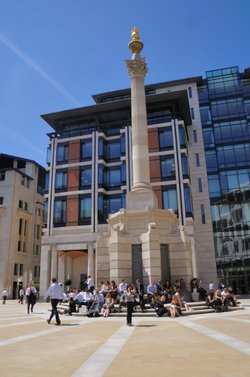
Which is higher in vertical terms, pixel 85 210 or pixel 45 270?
pixel 85 210

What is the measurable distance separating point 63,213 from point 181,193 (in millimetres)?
19073

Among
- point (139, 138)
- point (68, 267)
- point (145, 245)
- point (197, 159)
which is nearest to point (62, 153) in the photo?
point (68, 267)

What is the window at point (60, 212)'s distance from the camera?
51312 mm

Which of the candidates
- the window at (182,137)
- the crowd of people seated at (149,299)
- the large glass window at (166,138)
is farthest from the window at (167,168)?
the crowd of people seated at (149,299)

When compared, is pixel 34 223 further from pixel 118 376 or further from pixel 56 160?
pixel 118 376

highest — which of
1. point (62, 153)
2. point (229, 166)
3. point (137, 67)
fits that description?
point (62, 153)

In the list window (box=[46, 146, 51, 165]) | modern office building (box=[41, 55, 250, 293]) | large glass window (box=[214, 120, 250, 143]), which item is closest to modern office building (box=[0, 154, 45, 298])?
window (box=[46, 146, 51, 165])

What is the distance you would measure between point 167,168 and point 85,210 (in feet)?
47.8

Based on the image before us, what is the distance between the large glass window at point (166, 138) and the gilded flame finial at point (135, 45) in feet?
76.2

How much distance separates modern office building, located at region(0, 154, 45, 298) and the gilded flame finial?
40.4 metres

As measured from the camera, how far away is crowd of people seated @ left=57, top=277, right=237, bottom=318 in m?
17.3

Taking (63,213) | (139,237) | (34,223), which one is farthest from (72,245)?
(139,237)

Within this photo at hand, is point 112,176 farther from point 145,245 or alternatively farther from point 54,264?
point 145,245

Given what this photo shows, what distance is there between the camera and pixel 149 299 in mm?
19578
